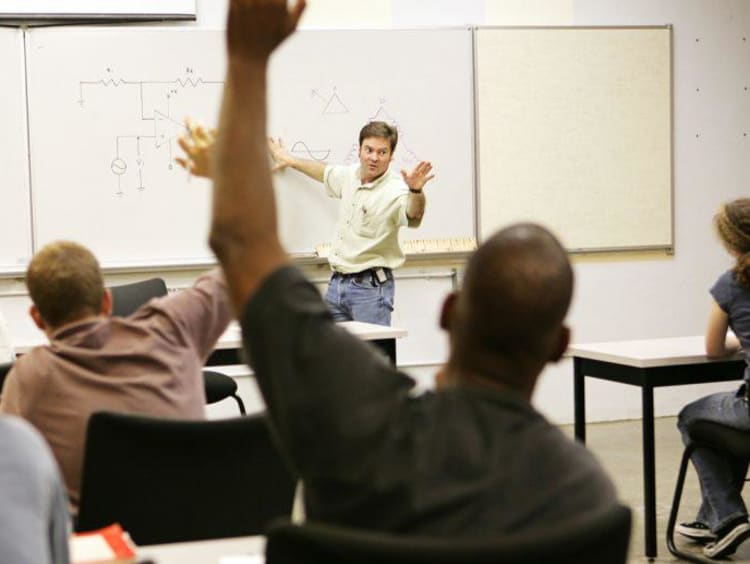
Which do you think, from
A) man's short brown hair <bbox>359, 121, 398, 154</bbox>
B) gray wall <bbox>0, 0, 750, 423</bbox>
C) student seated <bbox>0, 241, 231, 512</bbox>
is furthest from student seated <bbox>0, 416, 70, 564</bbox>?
gray wall <bbox>0, 0, 750, 423</bbox>

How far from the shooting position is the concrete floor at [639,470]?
4.21 m

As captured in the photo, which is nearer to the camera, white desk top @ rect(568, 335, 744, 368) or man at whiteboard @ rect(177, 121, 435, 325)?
white desk top @ rect(568, 335, 744, 368)

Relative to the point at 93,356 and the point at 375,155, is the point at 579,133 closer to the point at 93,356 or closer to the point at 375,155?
the point at 375,155

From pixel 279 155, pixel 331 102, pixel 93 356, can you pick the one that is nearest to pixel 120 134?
pixel 279 155

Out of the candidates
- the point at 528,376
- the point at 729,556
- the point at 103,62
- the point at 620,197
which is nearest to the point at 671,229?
the point at 620,197

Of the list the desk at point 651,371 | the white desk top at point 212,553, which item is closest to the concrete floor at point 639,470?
the desk at point 651,371

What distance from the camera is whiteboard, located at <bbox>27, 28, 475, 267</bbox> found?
5.54 metres

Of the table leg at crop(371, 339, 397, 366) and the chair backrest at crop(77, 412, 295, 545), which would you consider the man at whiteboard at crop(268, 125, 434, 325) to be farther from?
the chair backrest at crop(77, 412, 295, 545)

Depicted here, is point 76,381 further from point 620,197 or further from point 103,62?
point 620,197

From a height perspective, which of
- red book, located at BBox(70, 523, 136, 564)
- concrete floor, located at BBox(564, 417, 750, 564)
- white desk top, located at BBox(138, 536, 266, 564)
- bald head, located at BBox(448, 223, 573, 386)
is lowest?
concrete floor, located at BBox(564, 417, 750, 564)

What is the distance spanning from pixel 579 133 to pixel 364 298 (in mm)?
1639

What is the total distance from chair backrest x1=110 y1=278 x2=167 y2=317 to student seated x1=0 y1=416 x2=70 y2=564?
325 centimetres

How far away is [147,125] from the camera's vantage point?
5648 mm

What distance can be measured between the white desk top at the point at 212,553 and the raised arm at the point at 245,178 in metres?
0.71
